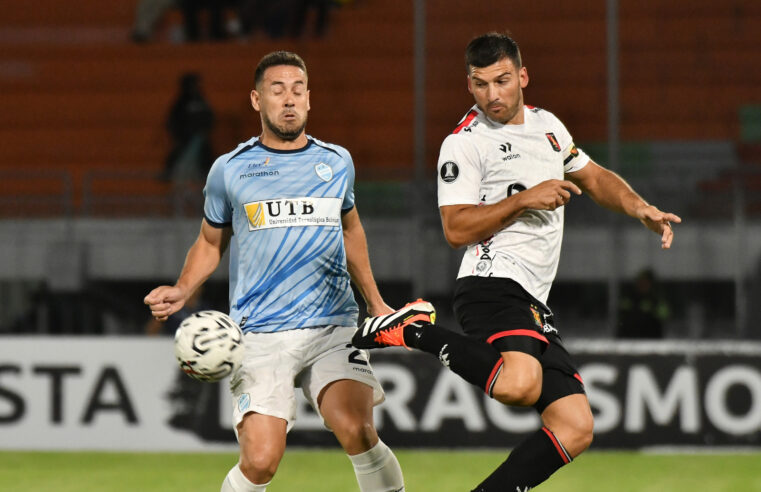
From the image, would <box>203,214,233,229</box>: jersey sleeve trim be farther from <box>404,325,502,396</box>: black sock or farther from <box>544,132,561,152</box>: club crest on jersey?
<box>544,132,561,152</box>: club crest on jersey

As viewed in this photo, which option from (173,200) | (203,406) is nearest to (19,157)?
(173,200)

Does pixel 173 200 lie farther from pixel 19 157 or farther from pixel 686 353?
pixel 686 353

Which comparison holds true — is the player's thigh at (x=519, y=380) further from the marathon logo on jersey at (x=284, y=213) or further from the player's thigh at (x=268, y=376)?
the marathon logo on jersey at (x=284, y=213)

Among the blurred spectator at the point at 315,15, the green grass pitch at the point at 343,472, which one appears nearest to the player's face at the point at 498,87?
the green grass pitch at the point at 343,472

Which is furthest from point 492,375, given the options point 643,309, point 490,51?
point 643,309

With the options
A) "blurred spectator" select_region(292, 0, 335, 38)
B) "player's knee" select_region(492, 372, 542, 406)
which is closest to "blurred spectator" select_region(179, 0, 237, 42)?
"blurred spectator" select_region(292, 0, 335, 38)

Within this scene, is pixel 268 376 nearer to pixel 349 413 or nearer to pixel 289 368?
pixel 289 368

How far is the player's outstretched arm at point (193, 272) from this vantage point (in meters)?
4.78

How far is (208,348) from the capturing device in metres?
4.71

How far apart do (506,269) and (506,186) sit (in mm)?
337

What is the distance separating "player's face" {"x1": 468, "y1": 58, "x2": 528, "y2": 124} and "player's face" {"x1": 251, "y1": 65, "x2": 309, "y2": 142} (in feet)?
2.30

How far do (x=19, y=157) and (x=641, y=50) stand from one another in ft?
23.5

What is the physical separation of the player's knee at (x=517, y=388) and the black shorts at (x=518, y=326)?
13 centimetres

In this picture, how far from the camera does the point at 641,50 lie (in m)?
13.4
